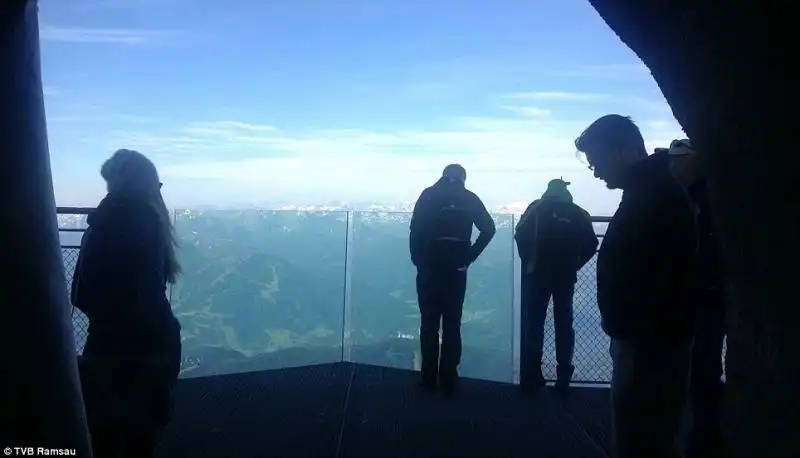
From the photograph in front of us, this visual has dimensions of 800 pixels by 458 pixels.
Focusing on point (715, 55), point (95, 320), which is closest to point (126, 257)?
point (95, 320)

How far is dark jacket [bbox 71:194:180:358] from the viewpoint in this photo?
116 inches

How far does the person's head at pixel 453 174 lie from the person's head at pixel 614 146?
318 cm

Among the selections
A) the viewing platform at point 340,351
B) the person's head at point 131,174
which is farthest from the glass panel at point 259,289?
the person's head at point 131,174

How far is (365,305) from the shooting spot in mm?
8195

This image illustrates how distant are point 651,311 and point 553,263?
142 inches

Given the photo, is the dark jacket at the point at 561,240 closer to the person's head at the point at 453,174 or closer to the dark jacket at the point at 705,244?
the person's head at the point at 453,174

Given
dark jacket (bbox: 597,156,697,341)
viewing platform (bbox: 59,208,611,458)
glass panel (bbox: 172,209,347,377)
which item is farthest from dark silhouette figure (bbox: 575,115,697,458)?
glass panel (bbox: 172,209,347,377)

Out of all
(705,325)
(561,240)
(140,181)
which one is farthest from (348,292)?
(140,181)

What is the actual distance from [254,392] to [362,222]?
2.55 meters

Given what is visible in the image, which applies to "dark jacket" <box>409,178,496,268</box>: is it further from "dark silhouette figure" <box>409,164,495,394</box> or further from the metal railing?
the metal railing

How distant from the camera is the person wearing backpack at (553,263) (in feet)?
20.1

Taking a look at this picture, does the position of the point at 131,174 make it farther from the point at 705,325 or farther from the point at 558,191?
the point at 558,191

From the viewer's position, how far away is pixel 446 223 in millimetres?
6012

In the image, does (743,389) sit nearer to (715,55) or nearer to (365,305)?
(715,55)
